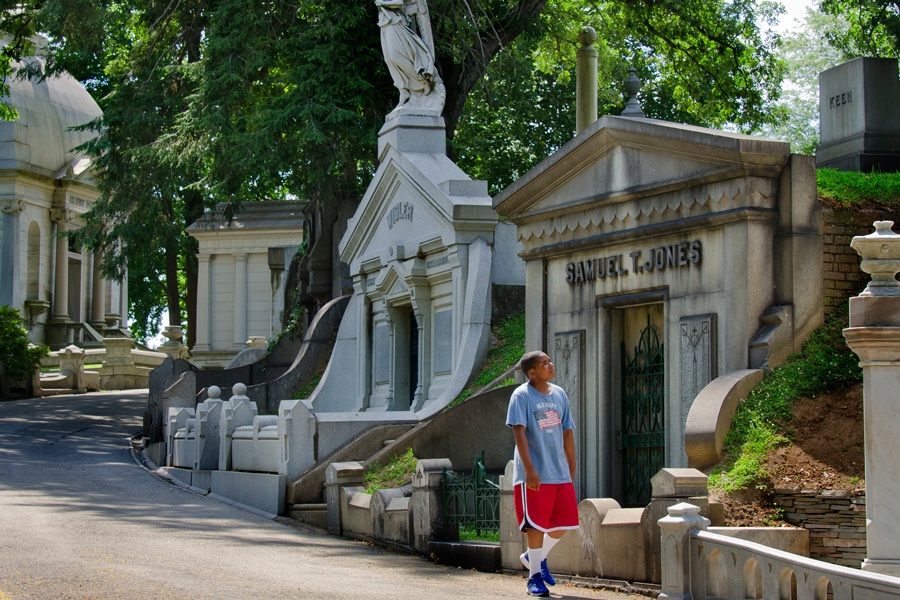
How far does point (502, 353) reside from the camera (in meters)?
18.4

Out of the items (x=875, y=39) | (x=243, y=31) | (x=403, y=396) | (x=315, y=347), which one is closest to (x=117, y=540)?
(x=403, y=396)

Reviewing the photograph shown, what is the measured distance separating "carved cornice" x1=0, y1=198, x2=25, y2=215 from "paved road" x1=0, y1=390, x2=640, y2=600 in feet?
109

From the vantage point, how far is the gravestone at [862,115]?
13898mm

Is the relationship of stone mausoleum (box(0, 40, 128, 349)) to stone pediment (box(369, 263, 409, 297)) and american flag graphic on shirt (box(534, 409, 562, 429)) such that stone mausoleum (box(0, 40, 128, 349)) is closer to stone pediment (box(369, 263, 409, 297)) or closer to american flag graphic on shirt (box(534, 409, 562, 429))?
stone pediment (box(369, 263, 409, 297))

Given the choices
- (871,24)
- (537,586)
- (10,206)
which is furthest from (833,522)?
(10,206)

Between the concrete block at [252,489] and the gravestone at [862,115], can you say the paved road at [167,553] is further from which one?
the gravestone at [862,115]

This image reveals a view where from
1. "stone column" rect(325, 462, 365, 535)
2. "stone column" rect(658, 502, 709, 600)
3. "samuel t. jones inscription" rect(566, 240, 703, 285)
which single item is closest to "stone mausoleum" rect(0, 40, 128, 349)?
"stone column" rect(325, 462, 365, 535)

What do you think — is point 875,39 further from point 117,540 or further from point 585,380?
point 117,540

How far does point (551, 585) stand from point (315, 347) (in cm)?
1485

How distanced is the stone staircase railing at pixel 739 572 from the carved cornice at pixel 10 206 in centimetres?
4637

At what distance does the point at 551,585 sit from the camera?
9836mm

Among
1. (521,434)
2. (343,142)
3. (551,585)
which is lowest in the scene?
(551,585)

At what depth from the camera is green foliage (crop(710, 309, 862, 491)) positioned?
10.7 meters

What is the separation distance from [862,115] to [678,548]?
6.66m
